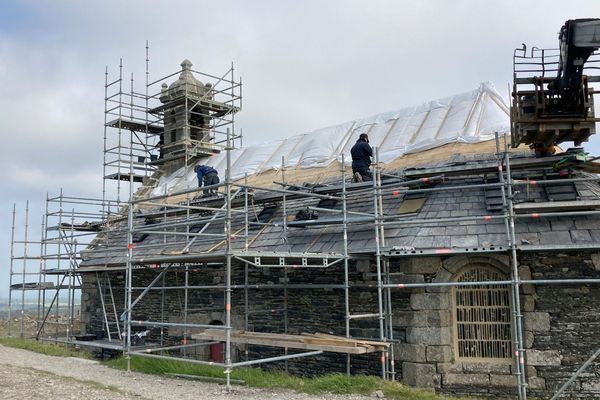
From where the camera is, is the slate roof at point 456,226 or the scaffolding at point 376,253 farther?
the slate roof at point 456,226

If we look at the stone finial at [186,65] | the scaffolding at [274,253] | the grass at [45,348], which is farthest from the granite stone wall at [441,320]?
the stone finial at [186,65]

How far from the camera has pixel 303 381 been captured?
35.1ft

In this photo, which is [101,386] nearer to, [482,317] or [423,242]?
[423,242]

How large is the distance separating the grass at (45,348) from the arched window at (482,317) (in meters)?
10.1

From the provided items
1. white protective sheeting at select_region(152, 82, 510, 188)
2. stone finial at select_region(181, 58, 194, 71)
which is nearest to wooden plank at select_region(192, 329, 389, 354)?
white protective sheeting at select_region(152, 82, 510, 188)

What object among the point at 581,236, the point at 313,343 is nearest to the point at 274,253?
the point at 313,343

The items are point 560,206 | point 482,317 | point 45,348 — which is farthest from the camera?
point 45,348

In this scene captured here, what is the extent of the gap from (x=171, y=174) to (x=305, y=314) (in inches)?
443

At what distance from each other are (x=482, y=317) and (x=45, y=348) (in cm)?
1183

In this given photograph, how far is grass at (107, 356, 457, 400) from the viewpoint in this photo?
→ 954cm

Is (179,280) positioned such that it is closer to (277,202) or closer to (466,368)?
(277,202)

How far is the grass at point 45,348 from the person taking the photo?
15.9m

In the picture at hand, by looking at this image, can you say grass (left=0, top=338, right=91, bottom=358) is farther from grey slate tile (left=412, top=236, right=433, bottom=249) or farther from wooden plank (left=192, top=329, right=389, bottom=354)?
grey slate tile (left=412, top=236, right=433, bottom=249)

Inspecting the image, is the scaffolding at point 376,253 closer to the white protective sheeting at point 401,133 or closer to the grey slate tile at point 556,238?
the grey slate tile at point 556,238
